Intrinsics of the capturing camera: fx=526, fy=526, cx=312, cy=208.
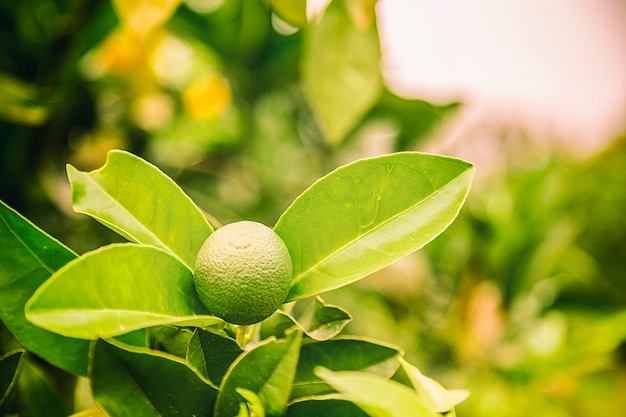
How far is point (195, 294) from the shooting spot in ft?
1.03

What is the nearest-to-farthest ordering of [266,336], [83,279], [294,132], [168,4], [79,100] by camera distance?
[83,279] < [266,336] < [168,4] < [79,100] < [294,132]

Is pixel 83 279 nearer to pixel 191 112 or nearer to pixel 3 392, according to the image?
pixel 3 392

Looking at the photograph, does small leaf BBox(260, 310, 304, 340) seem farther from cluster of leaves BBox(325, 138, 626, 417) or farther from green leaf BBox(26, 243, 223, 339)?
cluster of leaves BBox(325, 138, 626, 417)

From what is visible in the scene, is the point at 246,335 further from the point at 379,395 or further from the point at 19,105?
the point at 19,105

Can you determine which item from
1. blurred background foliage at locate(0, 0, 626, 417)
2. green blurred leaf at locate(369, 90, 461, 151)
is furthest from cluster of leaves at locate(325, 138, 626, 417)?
green blurred leaf at locate(369, 90, 461, 151)

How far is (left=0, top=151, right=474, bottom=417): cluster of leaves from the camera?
28 cm

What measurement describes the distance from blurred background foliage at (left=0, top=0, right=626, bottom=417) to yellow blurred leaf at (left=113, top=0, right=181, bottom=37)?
0.83 feet

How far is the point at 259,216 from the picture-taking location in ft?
3.30

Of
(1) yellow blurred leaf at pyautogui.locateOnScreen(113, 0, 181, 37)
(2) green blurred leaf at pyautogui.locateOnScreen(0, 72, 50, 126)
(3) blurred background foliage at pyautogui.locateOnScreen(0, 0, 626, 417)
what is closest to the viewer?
(1) yellow blurred leaf at pyautogui.locateOnScreen(113, 0, 181, 37)

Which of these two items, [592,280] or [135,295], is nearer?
[135,295]

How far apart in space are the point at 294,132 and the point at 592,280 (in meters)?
0.77

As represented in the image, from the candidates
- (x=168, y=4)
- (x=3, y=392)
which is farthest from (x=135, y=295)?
(x=168, y=4)

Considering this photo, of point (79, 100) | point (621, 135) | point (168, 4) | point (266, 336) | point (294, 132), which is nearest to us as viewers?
point (266, 336)

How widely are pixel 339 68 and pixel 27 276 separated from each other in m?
0.34
